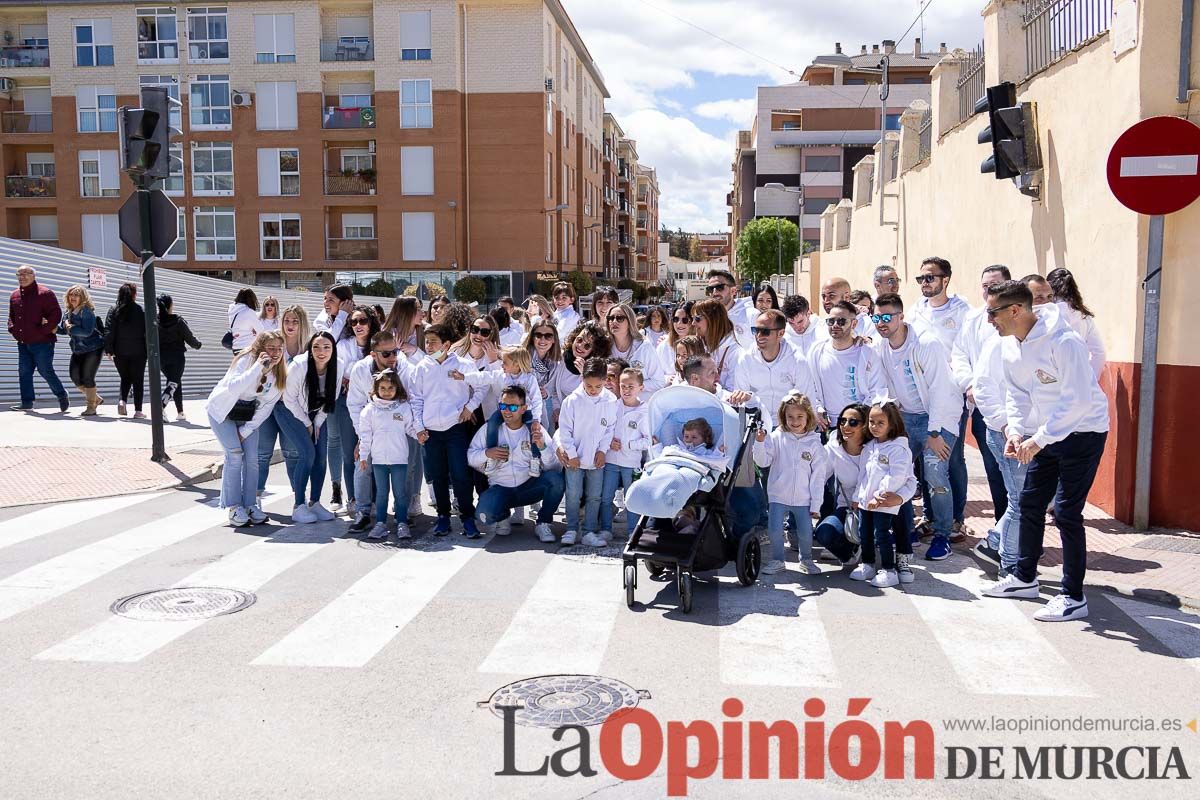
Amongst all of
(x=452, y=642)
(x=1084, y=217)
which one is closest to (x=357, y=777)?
(x=452, y=642)

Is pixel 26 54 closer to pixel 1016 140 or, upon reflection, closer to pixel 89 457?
pixel 89 457

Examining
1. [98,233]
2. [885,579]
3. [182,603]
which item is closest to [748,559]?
[885,579]

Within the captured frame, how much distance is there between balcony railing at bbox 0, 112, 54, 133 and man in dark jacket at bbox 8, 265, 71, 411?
39935 mm

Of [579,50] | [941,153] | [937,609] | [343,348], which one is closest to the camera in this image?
[937,609]

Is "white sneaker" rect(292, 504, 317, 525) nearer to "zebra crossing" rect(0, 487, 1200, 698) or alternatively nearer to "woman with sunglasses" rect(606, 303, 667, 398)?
"zebra crossing" rect(0, 487, 1200, 698)

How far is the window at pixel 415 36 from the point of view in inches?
1810

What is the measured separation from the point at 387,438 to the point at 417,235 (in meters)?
40.4

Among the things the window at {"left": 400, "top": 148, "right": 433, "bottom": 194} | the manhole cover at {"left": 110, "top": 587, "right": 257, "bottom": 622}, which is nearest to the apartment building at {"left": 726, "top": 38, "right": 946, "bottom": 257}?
the window at {"left": 400, "top": 148, "right": 433, "bottom": 194}

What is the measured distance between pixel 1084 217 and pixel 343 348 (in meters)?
6.93

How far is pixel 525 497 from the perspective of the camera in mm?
8531

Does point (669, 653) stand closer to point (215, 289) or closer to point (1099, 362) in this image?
point (1099, 362)

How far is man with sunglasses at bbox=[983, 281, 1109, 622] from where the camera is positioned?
19.9 ft

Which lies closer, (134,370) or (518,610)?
(518,610)

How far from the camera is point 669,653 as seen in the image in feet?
18.2
